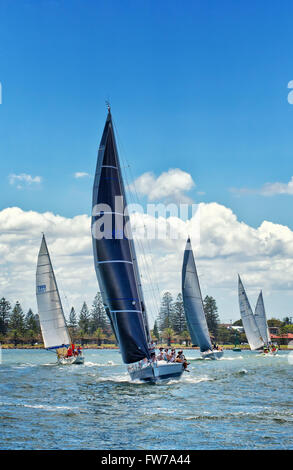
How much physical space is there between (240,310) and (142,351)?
60009 millimetres

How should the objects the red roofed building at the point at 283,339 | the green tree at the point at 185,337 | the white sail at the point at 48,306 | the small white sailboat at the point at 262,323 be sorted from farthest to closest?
the green tree at the point at 185,337, the red roofed building at the point at 283,339, the small white sailboat at the point at 262,323, the white sail at the point at 48,306

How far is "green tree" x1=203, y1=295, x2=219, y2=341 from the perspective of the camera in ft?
585

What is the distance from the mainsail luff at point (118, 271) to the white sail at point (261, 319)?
217 ft

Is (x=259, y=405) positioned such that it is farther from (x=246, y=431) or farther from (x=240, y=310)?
(x=240, y=310)

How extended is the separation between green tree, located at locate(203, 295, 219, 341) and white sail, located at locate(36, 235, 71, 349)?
118716 mm

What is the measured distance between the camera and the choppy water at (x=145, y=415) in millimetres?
19908

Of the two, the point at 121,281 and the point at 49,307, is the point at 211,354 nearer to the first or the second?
the point at 49,307

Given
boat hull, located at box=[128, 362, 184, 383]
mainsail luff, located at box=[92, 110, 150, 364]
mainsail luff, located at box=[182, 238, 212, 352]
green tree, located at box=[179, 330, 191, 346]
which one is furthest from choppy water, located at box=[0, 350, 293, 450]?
green tree, located at box=[179, 330, 191, 346]

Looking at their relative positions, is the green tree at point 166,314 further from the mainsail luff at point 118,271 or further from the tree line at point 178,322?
the mainsail luff at point 118,271

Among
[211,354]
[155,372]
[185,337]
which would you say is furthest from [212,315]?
[155,372]

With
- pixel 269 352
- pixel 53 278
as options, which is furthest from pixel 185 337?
pixel 53 278

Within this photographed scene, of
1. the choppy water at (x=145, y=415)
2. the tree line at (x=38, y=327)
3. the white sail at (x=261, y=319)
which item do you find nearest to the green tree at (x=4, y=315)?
the tree line at (x=38, y=327)

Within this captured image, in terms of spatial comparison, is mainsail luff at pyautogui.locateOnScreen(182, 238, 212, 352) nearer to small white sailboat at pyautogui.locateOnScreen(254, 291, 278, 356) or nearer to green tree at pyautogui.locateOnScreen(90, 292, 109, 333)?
small white sailboat at pyautogui.locateOnScreen(254, 291, 278, 356)
